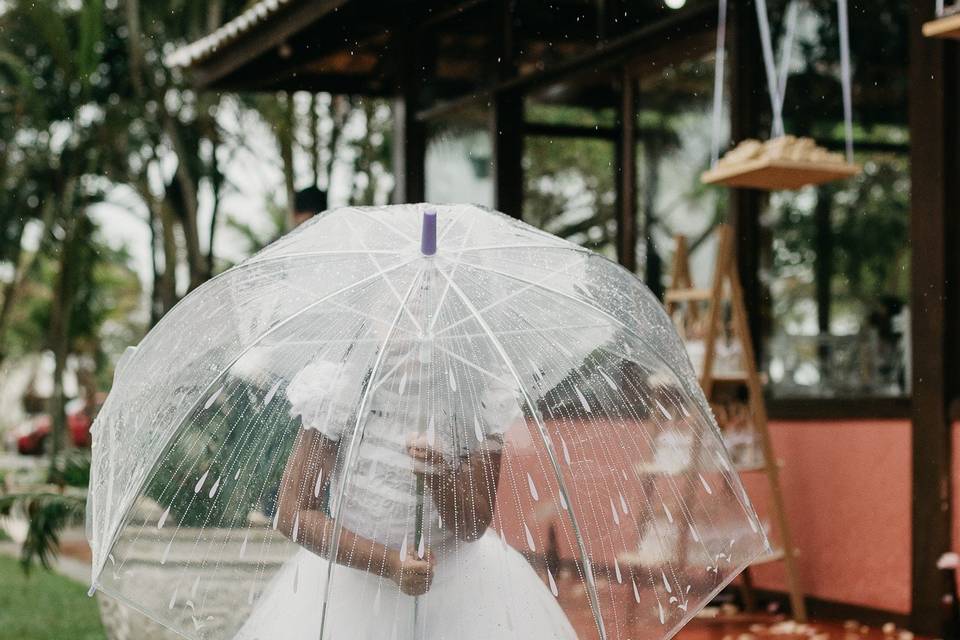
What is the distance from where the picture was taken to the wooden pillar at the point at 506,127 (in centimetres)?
890

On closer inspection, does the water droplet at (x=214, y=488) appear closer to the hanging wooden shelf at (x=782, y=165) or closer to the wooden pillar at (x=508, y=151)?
the hanging wooden shelf at (x=782, y=165)

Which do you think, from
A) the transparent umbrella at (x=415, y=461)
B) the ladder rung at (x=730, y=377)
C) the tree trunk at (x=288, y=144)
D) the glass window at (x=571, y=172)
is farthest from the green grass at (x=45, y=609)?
the tree trunk at (x=288, y=144)

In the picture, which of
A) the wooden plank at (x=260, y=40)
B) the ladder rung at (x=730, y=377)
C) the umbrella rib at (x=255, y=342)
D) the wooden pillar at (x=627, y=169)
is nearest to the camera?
the umbrella rib at (x=255, y=342)

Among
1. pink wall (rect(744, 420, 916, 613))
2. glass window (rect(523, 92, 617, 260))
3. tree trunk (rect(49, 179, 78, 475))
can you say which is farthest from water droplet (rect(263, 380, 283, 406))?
tree trunk (rect(49, 179, 78, 475))

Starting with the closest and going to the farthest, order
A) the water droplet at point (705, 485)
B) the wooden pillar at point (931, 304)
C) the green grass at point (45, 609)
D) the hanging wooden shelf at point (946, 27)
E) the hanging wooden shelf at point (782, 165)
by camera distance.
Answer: the water droplet at point (705, 485) → the hanging wooden shelf at point (946, 27) → the hanging wooden shelf at point (782, 165) → the wooden pillar at point (931, 304) → the green grass at point (45, 609)

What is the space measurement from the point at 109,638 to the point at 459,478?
355cm

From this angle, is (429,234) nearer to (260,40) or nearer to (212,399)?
(212,399)

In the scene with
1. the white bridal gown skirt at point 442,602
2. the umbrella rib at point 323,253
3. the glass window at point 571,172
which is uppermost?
the glass window at point 571,172

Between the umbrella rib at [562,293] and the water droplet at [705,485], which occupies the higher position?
the umbrella rib at [562,293]

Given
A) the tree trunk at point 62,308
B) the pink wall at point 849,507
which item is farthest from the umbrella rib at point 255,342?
the tree trunk at point 62,308

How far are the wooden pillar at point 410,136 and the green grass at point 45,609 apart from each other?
153 inches

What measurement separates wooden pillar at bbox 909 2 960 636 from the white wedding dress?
10.4ft

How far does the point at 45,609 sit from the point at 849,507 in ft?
16.9

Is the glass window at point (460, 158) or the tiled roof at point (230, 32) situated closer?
the tiled roof at point (230, 32)
